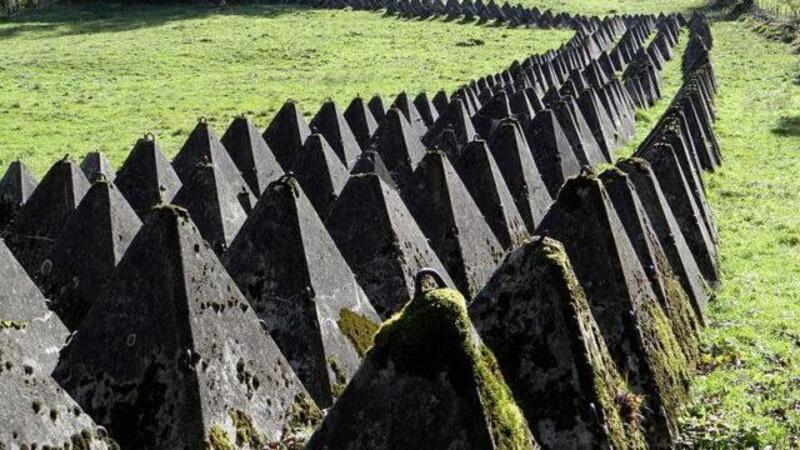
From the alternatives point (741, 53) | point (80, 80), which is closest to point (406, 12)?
point (741, 53)

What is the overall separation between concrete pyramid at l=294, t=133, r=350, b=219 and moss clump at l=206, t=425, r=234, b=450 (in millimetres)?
7234

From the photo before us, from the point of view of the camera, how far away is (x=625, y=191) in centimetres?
1038

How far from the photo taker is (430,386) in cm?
458

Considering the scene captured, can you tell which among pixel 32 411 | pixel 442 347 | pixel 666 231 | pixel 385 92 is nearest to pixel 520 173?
pixel 666 231

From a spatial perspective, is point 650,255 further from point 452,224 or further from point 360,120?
point 360,120

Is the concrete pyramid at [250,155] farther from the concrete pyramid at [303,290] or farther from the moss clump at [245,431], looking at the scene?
the moss clump at [245,431]

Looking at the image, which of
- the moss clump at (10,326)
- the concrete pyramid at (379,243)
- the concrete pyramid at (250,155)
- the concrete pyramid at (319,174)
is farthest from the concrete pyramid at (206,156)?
the moss clump at (10,326)

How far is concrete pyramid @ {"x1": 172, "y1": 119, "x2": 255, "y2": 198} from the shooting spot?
13.8 meters

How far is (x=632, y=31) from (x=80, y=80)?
96.4 ft

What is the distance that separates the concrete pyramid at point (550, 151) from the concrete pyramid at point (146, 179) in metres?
6.21

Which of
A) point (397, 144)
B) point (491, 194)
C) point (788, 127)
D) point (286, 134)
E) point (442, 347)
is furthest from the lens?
point (788, 127)

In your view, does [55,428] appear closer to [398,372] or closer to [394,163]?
[398,372]

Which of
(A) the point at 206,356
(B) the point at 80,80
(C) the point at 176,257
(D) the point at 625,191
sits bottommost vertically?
(B) the point at 80,80

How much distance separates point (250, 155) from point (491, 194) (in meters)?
4.77
